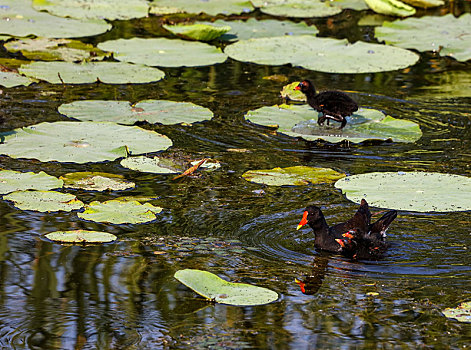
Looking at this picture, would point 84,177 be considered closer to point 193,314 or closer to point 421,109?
point 193,314

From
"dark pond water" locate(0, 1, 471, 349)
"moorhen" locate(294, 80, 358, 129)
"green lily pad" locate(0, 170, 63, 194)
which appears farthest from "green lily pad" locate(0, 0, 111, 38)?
"green lily pad" locate(0, 170, 63, 194)

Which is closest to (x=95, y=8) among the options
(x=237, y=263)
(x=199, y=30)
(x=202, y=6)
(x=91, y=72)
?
(x=202, y=6)

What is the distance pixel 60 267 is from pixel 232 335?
144 centimetres

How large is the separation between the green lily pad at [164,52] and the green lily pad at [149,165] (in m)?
3.14

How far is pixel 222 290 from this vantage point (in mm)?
4816

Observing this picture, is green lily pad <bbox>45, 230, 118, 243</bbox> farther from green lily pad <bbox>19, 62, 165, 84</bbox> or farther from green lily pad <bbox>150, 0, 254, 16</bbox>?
green lily pad <bbox>150, 0, 254, 16</bbox>

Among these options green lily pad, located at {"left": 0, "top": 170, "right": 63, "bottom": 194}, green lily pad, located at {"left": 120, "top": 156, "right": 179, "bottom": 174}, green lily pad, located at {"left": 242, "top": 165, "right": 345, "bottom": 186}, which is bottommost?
green lily pad, located at {"left": 0, "top": 170, "right": 63, "bottom": 194}

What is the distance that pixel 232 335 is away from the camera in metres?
4.36

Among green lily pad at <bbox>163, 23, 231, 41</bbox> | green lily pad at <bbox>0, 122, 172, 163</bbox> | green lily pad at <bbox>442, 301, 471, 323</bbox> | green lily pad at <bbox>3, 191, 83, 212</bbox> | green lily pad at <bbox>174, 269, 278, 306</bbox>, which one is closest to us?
green lily pad at <bbox>442, 301, 471, 323</bbox>

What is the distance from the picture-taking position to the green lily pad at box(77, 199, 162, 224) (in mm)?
5910

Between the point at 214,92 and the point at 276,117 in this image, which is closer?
the point at 276,117

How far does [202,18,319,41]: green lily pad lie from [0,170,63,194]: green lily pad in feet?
19.1

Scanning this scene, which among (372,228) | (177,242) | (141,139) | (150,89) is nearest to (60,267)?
(177,242)

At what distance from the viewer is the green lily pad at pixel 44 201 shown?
239 inches
